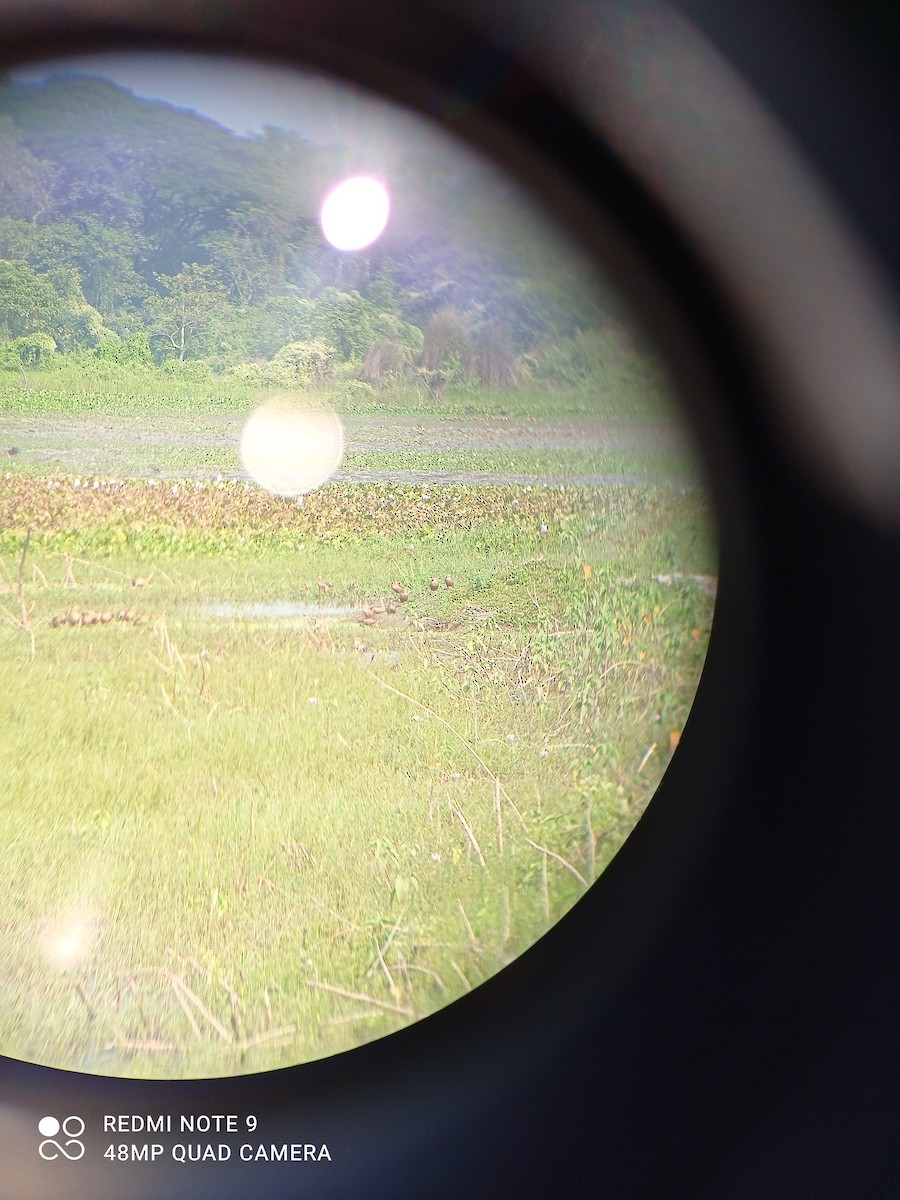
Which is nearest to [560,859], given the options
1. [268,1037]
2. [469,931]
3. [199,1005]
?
[469,931]

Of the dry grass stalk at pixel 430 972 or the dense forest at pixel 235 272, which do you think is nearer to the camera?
the dry grass stalk at pixel 430 972

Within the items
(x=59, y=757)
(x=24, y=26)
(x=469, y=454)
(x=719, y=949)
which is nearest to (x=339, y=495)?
(x=469, y=454)

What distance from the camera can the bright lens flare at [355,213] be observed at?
322 centimetres

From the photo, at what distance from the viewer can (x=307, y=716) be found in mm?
2818

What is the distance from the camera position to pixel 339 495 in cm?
394

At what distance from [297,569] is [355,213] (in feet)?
5.00

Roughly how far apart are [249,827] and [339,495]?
1870 mm

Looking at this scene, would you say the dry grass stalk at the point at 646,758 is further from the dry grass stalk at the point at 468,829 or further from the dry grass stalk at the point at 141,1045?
the dry grass stalk at the point at 141,1045

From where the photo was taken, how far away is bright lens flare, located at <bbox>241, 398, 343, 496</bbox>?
401cm

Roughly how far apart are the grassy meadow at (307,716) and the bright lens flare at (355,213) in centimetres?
101

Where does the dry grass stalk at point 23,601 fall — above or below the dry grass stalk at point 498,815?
above

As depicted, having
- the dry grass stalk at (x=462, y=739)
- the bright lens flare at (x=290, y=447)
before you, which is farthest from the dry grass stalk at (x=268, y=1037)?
the bright lens flare at (x=290, y=447)

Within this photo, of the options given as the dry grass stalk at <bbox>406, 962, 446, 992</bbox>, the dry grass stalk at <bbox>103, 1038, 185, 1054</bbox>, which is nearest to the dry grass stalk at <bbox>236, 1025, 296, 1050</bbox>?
the dry grass stalk at <bbox>103, 1038, 185, 1054</bbox>

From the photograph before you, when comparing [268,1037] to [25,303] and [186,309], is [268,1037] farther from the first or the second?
[25,303]
